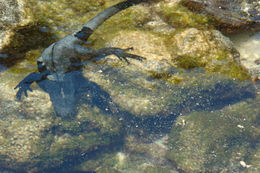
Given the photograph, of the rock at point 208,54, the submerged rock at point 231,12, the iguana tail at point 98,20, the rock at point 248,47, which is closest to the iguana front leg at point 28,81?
the iguana tail at point 98,20

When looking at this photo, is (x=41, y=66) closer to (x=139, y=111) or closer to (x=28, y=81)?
(x=28, y=81)

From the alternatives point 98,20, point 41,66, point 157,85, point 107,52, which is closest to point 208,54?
point 157,85

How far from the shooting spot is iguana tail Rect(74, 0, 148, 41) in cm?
446

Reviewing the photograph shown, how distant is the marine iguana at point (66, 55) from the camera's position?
4085 mm

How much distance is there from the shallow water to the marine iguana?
0.09 meters

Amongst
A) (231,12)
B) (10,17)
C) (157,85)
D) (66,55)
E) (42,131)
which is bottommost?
(42,131)

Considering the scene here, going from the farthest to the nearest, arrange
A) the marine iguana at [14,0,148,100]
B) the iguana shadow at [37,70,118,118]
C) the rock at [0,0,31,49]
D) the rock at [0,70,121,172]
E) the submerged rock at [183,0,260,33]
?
the submerged rock at [183,0,260,33], the rock at [0,0,31,49], the marine iguana at [14,0,148,100], the iguana shadow at [37,70,118,118], the rock at [0,70,121,172]

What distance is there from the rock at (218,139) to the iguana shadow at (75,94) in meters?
1.23

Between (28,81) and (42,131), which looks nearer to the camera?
(42,131)

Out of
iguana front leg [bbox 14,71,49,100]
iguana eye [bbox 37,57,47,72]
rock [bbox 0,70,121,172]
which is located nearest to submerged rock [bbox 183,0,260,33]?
rock [bbox 0,70,121,172]

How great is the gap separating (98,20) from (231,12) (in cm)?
246

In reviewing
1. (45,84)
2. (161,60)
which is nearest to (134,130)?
(161,60)

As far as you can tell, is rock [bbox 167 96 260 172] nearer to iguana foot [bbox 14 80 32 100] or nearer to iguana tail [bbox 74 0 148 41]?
iguana tail [bbox 74 0 148 41]

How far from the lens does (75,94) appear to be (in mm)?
4090
